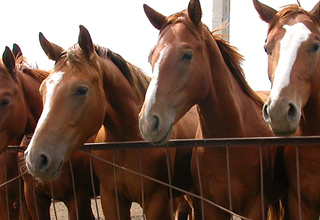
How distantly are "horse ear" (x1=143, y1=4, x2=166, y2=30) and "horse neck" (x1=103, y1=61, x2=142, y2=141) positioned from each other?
54 centimetres

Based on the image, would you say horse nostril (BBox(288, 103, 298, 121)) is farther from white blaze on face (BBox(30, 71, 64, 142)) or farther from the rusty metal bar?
white blaze on face (BBox(30, 71, 64, 142))

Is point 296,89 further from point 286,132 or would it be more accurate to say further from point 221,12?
point 221,12

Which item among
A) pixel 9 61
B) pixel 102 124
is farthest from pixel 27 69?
pixel 102 124

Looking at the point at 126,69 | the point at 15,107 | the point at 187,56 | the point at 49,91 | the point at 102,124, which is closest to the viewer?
the point at 187,56

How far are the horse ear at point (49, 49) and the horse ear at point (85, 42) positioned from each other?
30 centimetres

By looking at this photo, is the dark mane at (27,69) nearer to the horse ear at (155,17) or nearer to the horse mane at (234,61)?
the horse ear at (155,17)

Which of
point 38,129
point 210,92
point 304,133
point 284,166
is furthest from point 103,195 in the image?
point 304,133

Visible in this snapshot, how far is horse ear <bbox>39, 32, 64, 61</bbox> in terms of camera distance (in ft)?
10.0

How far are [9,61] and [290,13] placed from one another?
7.95 feet

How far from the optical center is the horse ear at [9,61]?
343cm

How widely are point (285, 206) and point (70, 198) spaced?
1888 millimetres

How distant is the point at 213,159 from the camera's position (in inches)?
108

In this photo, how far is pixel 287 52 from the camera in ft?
7.69

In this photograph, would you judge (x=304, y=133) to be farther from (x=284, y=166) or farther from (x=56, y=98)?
(x=56, y=98)
